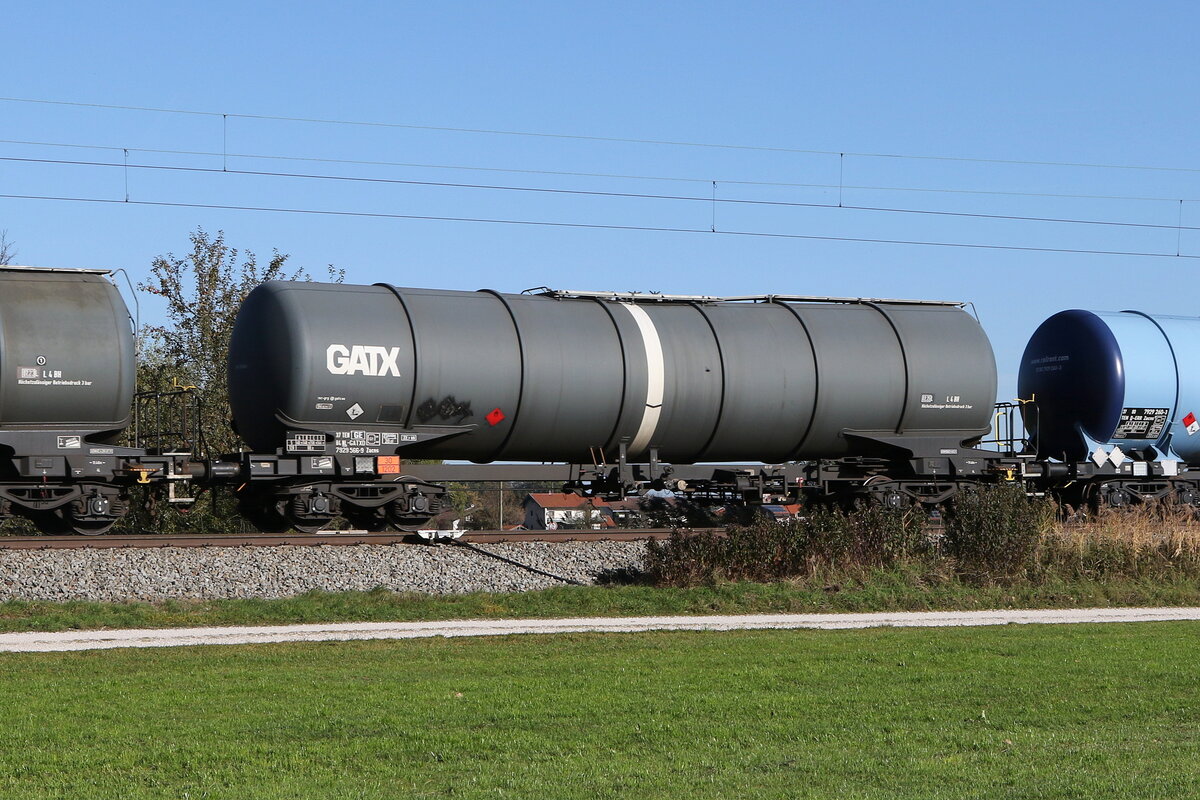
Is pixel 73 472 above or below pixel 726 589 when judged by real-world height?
above

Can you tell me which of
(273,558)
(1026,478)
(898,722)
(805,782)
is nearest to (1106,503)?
(1026,478)

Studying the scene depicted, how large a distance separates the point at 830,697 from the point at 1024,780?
2514mm

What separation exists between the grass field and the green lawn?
2.25 metres

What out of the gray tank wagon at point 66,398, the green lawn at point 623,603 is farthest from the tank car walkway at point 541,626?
the gray tank wagon at point 66,398

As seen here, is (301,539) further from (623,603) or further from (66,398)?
(623,603)

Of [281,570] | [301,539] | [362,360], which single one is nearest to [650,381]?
[362,360]

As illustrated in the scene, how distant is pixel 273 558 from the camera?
17.4 metres

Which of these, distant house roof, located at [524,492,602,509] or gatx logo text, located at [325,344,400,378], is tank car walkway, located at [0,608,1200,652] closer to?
gatx logo text, located at [325,344,400,378]

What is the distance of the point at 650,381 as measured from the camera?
20.2 meters

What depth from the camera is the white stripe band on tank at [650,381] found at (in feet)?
66.4

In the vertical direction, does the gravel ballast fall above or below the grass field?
below

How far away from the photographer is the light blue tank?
24.0 meters

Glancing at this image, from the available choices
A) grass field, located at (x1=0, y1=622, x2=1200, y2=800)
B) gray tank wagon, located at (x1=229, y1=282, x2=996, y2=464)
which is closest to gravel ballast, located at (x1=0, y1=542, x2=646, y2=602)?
gray tank wagon, located at (x1=229, y1=282, x2=996, y2=464)

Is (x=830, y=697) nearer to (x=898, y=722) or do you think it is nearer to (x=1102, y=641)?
(x=898, y=722)
